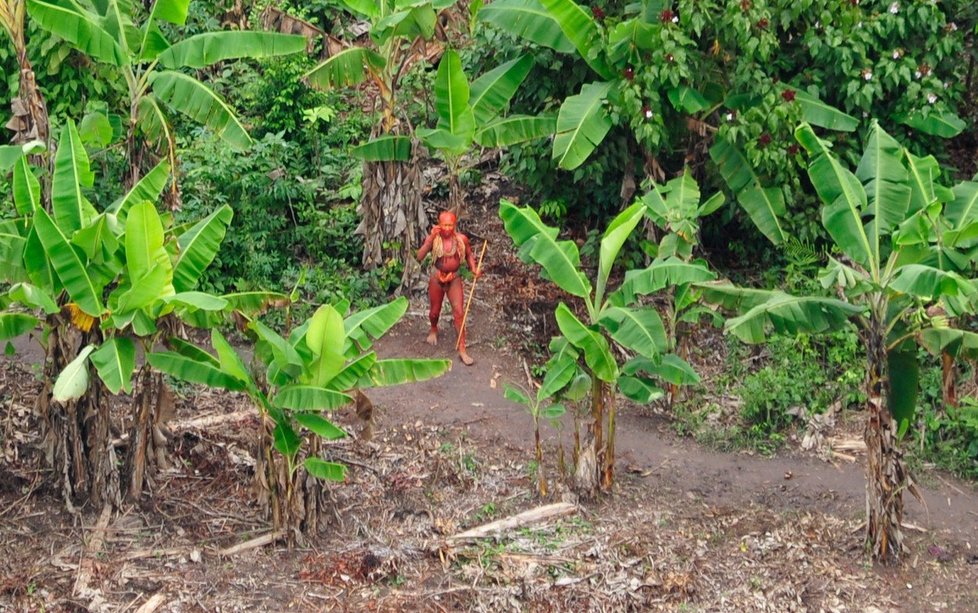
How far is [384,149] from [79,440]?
16.0 ft

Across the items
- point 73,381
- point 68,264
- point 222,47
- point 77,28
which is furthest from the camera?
point 222,47

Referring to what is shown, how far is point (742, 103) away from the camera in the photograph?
13039 millimetres

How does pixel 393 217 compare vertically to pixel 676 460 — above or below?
above

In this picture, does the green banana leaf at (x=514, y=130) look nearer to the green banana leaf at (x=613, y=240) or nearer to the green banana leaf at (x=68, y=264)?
the green banana leaf at (x=613, y=240)

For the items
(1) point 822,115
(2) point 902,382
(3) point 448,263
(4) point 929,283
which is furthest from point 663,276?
(1) point 822,115

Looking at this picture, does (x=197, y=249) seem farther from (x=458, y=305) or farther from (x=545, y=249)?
(x=458, y=305)

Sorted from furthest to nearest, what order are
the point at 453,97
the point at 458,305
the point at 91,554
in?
the point at 458,305
the point at 453,97
the point at 91,554

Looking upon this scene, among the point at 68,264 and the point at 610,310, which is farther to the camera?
the point at 610,310

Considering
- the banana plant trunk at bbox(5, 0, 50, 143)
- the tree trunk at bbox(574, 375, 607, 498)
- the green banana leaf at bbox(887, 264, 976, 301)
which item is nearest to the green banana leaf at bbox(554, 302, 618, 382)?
the tree trunk at bbox(574, 375, 607, 498)

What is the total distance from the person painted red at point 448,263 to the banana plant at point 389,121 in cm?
119

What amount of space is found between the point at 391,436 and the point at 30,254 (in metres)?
4.02

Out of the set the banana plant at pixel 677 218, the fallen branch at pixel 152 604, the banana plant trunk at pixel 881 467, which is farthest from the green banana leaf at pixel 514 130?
the fallen branch at pixel 152 604

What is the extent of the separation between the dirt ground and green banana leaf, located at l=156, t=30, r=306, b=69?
3306mm

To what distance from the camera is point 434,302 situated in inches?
508
